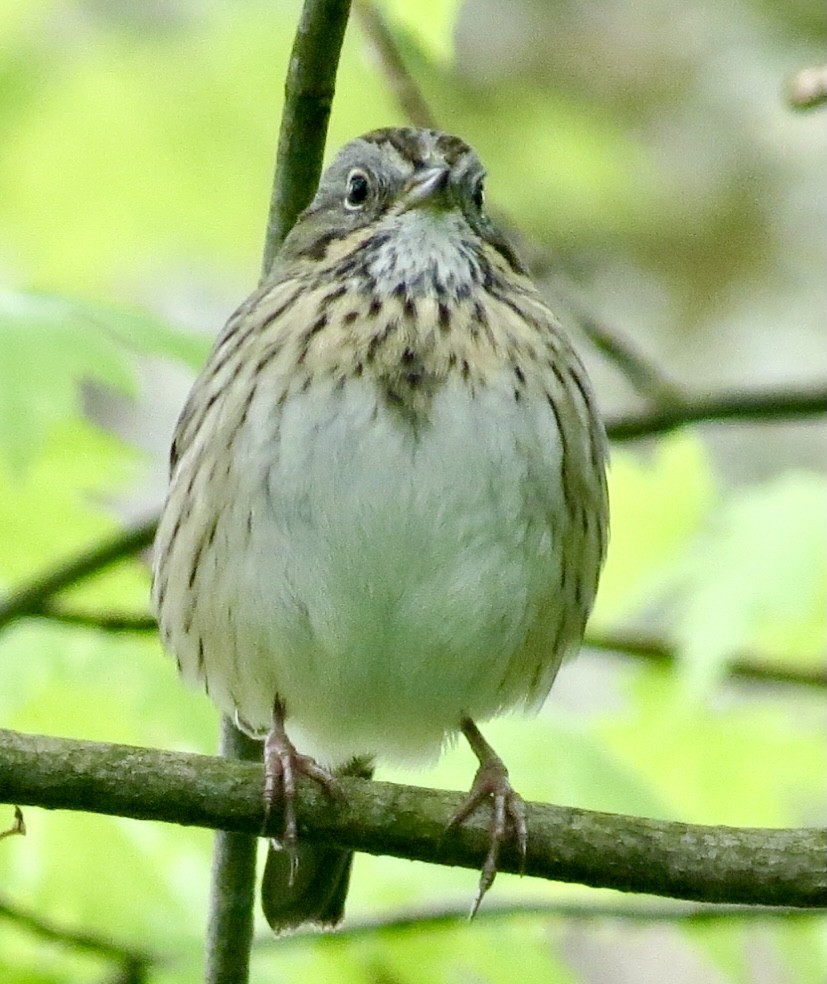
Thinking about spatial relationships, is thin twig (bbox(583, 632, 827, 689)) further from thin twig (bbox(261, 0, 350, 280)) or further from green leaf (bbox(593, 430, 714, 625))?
thin twig (bbox(261, 0, 350, 280))

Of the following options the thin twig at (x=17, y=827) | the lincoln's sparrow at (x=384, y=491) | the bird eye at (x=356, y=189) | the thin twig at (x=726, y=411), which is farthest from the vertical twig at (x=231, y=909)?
the thin twig at (x=726, y=411)

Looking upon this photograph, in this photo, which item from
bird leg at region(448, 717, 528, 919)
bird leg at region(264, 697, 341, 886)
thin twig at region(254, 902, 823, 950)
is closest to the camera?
bird leg at region(264, 697, 341, 886)

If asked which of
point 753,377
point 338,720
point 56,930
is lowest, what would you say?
point 56,930

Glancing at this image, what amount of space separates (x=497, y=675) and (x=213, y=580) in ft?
2.30

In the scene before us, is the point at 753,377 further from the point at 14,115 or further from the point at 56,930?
the point at 56,930

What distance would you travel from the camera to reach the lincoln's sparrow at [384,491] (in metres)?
3.88

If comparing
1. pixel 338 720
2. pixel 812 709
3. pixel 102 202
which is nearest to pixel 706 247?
pixel 102 202

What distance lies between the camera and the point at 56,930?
411 cm

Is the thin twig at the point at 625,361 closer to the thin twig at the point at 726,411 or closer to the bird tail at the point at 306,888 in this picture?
the thin twig at the point at 726,411

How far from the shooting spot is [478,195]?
4266 millimetres

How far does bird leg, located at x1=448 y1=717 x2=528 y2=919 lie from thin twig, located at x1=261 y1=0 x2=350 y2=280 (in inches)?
49.8

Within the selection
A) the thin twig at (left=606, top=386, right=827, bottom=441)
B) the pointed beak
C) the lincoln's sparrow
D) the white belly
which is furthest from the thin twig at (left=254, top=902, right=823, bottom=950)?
the pointed beak

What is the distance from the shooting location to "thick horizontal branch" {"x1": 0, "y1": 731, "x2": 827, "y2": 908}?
3.05 meters

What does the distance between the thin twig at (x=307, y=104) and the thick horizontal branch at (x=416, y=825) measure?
48.6 inches
